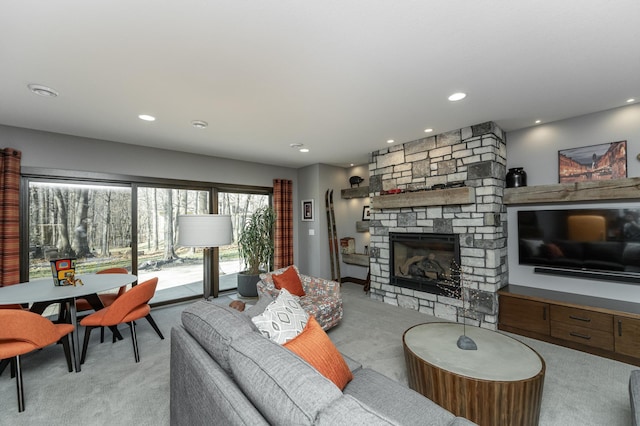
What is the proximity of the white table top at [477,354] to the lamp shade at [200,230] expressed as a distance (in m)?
1.77

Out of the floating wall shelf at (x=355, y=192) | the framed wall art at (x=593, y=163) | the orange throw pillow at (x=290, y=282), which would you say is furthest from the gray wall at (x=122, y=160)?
the framed wall art at (x=593, y=163)

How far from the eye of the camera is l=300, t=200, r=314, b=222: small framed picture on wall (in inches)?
214

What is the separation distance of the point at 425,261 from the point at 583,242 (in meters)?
1.69

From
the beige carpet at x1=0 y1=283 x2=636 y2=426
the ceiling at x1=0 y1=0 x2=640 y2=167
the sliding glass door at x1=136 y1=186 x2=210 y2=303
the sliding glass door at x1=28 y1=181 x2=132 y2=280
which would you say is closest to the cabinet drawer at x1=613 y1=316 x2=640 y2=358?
the beige carpet at x1=0 y1=283 x2=636 y2=426

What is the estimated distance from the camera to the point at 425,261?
3943mm

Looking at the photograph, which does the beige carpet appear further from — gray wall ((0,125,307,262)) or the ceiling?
the ceiling

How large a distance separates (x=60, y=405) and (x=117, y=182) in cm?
278

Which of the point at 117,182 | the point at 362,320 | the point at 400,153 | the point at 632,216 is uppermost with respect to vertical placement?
the point at 400,153

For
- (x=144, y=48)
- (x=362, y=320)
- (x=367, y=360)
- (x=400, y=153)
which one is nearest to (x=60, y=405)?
(x=367, y=360)

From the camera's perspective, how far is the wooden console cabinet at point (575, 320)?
8.18ft

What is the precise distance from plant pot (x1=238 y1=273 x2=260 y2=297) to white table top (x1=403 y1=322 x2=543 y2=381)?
305 centimetres

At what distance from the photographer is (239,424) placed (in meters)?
0.85

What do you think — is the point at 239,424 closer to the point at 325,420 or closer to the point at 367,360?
the point at 325,420

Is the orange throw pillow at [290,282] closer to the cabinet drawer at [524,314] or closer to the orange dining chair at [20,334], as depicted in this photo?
the orange dining chair at [20,334]
